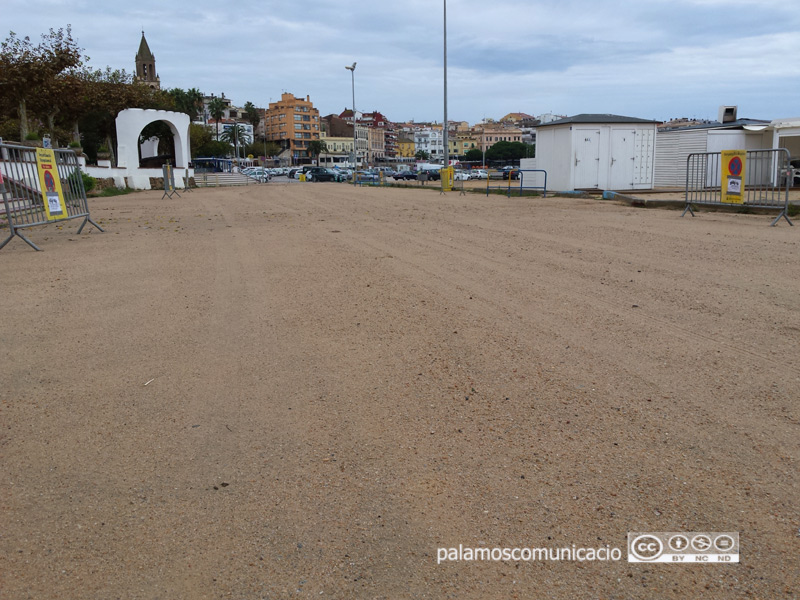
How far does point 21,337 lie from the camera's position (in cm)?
577

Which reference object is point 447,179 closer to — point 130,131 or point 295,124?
point 130,131

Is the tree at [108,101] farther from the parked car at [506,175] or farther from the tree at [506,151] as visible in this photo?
the tree at [506,151]

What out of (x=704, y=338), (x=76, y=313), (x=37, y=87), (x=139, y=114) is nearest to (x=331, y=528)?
(x=704, y=338)

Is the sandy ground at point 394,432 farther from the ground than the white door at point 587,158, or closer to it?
closer to it

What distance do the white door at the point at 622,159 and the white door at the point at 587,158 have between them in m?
0.60

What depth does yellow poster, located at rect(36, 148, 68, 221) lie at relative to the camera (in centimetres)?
1183

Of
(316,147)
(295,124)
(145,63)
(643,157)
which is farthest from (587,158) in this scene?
(295,124)

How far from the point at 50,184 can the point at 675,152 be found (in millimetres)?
25174

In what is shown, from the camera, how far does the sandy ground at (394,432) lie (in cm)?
265

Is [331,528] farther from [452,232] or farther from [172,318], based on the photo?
[452,232]

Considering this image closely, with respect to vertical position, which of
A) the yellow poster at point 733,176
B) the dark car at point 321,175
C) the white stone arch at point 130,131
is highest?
the white stone arch at point 130,131

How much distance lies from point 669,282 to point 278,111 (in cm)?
17718

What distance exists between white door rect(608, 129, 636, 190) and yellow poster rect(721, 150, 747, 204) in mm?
10362

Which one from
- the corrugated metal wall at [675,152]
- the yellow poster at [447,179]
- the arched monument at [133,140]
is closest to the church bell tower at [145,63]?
the arched monument at [133,140]
